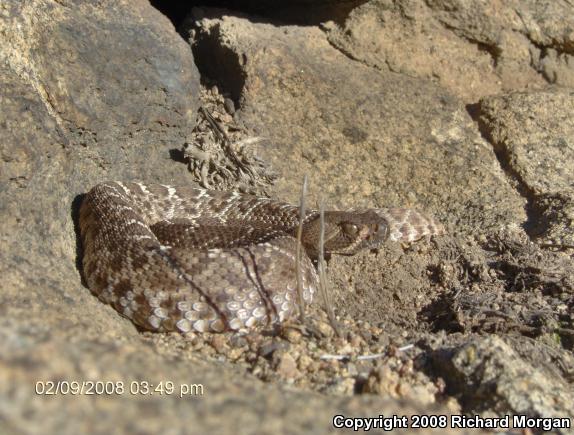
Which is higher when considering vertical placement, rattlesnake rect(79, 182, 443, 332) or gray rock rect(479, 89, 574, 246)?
gray rock rect(479, 89, 574, 246)

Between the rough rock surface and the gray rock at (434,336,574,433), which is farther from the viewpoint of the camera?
the gray rock at (434,336,574,433)

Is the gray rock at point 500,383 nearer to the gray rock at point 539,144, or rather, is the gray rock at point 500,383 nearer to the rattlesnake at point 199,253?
the rattlesnake at point 199,253

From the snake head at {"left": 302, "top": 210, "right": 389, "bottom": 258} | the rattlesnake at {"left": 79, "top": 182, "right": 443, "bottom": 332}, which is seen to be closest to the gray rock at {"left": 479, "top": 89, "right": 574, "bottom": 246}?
the rattlesnake at {"left": 79, "top": 182, "right": 443, "bottom": 332}

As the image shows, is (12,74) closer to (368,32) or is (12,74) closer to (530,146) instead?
(368,32)

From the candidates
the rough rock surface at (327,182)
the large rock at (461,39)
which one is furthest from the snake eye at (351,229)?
the large rock at (461,39)

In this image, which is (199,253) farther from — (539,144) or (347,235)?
(539,144)

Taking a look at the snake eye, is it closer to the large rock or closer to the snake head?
the snake head

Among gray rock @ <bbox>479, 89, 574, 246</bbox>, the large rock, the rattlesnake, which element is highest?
the large rock
